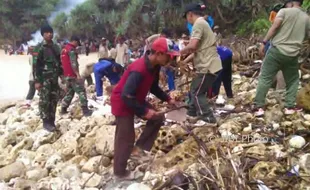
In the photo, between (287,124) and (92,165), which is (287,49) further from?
(92,165)

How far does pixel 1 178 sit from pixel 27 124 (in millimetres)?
2269

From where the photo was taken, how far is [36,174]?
189 inches

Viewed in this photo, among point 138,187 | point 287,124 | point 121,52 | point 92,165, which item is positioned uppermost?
point 121,52

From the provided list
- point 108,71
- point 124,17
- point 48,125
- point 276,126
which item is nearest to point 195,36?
point 276,126

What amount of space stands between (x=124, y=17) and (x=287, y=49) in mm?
15198

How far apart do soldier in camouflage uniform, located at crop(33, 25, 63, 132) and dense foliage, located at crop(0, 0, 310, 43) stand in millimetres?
4926

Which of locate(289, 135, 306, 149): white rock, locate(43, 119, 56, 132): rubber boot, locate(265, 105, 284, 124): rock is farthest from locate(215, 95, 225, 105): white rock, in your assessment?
locate(43, 119, 56, 132): rubber boot

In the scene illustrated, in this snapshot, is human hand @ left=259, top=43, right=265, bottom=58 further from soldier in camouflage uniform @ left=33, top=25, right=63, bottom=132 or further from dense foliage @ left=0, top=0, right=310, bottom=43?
soldier in camouflage uniform @ left=33, top=25, right=63, bottom=132

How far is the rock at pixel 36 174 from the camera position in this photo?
187 inches

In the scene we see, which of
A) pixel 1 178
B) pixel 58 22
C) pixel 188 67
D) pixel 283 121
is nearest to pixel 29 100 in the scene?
pixel 1 178

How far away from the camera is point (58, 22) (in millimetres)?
28344

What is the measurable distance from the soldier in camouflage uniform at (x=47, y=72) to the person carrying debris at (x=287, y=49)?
2.87 metres

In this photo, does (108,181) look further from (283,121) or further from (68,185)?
(283,121)

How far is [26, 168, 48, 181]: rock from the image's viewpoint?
4.75m
